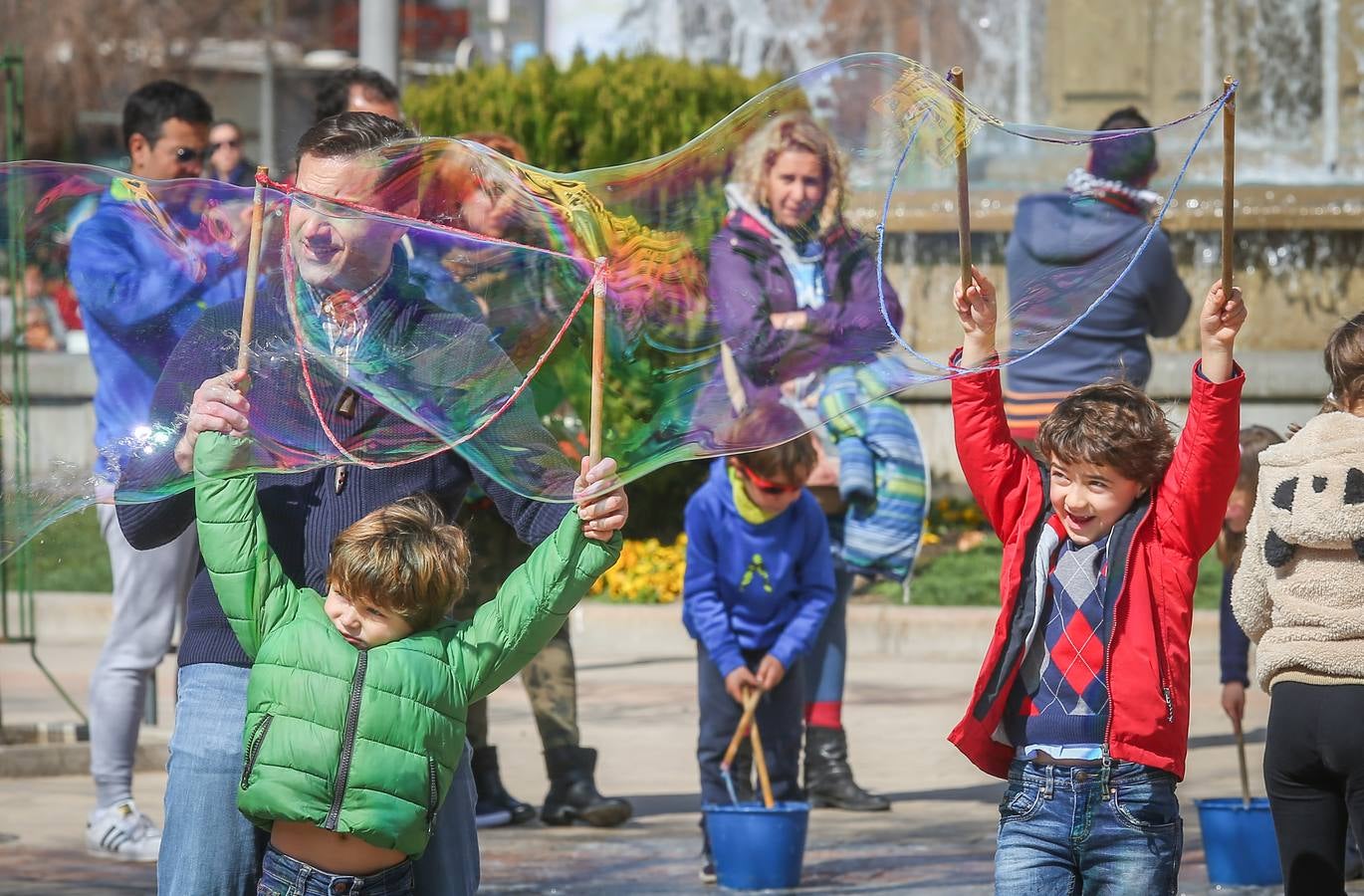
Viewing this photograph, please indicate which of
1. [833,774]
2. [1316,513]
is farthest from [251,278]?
[833,774]

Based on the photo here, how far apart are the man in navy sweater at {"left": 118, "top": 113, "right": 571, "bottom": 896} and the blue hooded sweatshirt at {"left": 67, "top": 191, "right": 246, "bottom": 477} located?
0.16 m

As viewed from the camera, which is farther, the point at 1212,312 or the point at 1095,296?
the point at 1095,296

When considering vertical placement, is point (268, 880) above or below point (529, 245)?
→ below

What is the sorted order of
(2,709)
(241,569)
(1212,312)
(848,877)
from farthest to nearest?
(2,709) → (848,877) → (1212,312) → (241,569)

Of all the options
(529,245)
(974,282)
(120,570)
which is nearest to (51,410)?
(120,570)

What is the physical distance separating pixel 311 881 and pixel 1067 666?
59.1 inches

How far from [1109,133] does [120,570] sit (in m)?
3.28

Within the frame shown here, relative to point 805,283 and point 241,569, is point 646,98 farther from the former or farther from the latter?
point 241,569

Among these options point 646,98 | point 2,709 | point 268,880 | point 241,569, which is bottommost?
point 2,709

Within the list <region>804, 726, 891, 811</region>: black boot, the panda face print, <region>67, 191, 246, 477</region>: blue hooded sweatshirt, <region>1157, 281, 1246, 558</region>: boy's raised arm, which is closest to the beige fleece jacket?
the panda face print

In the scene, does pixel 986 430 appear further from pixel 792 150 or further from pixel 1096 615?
pixel 792 150

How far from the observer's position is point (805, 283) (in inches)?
172

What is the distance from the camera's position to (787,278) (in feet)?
14.2

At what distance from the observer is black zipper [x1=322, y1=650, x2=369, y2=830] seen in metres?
3.35
